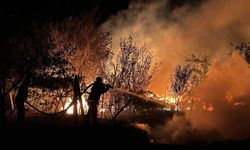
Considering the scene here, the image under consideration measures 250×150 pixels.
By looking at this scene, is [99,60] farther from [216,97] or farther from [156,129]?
[216,97]

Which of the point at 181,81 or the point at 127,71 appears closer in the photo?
the point at 127,71

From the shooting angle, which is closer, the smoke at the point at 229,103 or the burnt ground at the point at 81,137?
the burnt ground at the point at 81,137

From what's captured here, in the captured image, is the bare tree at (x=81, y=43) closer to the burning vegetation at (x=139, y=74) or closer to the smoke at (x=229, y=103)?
the burning vegetation at (x=139, y=74)

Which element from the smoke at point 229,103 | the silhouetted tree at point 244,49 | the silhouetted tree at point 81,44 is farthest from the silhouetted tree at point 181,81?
the silhouetted tree at point 81,44

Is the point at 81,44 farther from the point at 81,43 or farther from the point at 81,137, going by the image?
the point at 81,137

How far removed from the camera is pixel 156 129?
96.2ft

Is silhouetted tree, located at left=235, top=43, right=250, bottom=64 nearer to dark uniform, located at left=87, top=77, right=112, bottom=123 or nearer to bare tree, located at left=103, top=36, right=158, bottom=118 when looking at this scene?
bare tree, located at left=103, top=36, right=158, bottom=118

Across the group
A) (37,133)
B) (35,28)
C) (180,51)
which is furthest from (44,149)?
(180,51)

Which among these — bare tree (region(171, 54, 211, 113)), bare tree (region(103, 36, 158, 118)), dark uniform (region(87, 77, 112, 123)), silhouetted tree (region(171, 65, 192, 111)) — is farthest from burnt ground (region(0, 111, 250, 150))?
silhouetted tree (region(171, 65, 192, 111))

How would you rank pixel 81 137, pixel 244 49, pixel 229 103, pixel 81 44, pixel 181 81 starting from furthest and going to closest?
pixel 181 81
pixel 244 49
pixel 229 103
pixel 81 44
pixel 81 137

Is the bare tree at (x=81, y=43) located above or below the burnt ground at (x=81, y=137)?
above

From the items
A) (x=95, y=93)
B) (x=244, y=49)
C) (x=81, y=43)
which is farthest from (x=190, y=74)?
(x=95, y=93)

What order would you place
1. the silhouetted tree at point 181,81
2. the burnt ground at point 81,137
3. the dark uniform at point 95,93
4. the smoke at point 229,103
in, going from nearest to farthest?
the burnt ground at point 81,137, the dark uniform at point 95,93, the smoke at point 229,103, the silhouetted tree at point 181,81

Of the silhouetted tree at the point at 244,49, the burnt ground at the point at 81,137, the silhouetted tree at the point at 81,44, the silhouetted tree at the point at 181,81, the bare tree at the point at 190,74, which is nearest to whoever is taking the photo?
the burnt ground at the point at 81,137
